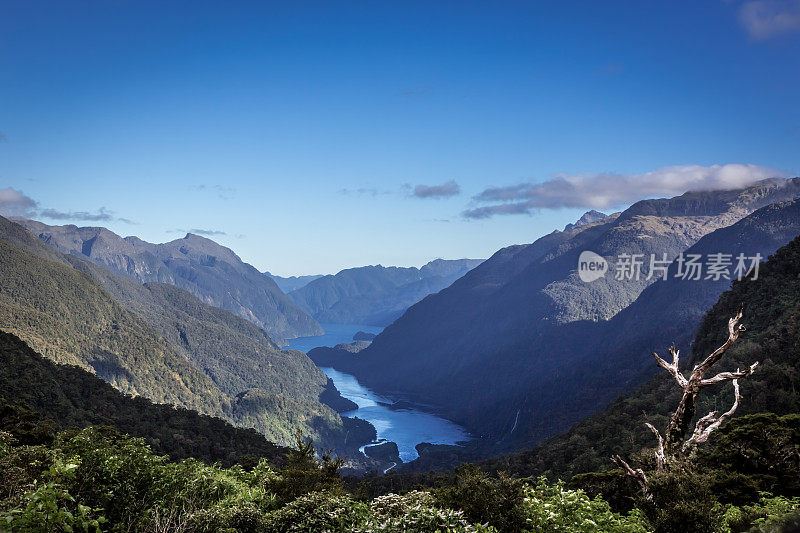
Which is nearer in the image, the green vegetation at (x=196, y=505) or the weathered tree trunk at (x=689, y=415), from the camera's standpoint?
the green vegetation at (x=196, y=505)

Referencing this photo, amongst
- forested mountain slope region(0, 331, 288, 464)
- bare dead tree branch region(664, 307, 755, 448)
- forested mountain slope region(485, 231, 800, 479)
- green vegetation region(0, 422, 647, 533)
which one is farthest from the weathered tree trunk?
forested mountain slope region(0, 331, 288, 464)

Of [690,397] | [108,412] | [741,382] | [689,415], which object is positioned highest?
[690,397]

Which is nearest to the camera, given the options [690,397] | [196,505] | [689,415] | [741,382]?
[196,505]

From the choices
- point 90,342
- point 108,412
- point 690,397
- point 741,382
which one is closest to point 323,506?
point 690,397

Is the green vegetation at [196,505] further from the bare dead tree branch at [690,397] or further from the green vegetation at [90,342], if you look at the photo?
the green vegetation at [90,342]

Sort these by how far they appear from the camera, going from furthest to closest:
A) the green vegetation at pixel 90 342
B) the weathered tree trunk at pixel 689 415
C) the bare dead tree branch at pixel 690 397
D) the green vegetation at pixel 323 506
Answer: the green vegetation at pixel 90 342
the bare dead tree branch at pixel 690 397
the weathered tree trunk at pixel 689 415
the green vegetation at pixel 323 506

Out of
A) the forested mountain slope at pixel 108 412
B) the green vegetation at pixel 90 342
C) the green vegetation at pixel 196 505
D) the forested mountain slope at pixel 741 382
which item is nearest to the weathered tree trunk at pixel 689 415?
the green vegetation at pixel 196 505

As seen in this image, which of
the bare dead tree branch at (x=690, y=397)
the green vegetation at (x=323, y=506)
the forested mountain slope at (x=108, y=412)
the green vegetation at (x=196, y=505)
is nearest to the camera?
the green vegetation at (x=323, y=506)

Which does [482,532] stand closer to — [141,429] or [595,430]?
[595,430]

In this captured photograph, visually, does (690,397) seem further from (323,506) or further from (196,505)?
(196,505)

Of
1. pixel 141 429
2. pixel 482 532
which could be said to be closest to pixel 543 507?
pixel 482 532

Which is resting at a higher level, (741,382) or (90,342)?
(741,382)

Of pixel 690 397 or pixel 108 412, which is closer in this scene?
pixel 690 397

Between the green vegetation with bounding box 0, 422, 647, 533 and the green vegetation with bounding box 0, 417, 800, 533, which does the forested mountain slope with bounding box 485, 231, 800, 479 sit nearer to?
the green vegetation with bounding box 0, 417, 800, 533
